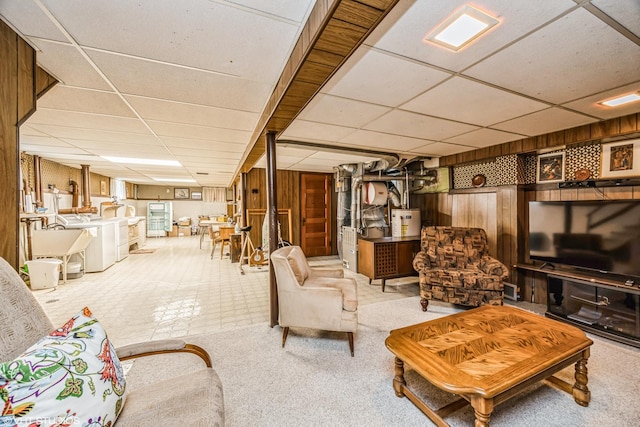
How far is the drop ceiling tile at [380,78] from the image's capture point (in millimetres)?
1531

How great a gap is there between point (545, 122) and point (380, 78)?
212 cm

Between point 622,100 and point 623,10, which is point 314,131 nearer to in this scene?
point 623,10

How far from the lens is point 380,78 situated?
174 centimetres

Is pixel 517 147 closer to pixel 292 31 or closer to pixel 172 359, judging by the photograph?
pixel 292 31

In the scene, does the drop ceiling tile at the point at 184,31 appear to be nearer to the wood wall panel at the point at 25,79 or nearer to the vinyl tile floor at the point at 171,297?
the wood wall panel at the point at 25,79

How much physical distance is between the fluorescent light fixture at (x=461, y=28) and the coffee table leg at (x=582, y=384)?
2092mm

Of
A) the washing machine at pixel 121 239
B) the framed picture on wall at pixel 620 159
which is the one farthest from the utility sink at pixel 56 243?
the framed picture on wall at pixel 620 159

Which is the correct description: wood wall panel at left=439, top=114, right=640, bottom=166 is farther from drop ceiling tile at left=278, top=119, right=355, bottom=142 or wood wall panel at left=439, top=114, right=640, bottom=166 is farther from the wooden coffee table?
drop ceiling tile at left=278, top=119, right=355, bottom=142

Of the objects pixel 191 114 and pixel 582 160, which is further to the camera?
pixel 582 160

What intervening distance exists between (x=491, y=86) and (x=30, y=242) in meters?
6.88

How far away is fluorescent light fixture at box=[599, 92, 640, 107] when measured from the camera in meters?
2.02

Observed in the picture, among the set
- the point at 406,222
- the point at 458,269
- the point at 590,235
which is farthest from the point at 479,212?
the point at 590,235

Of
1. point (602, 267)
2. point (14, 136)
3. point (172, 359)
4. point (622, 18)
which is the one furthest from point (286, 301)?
point (602, 267)

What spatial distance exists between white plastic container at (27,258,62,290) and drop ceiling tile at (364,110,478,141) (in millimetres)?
5252
